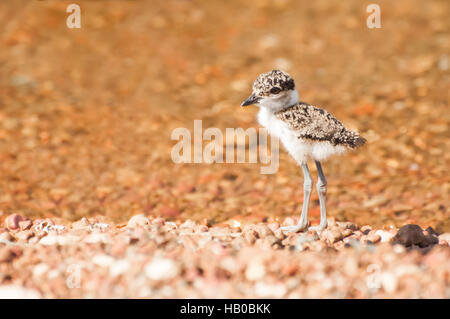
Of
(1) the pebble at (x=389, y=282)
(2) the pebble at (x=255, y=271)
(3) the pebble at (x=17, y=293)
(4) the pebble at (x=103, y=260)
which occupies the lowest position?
(3) the pebble at (x=17, y=293)

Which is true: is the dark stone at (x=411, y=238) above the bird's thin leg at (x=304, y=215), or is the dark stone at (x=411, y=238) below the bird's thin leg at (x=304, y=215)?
below

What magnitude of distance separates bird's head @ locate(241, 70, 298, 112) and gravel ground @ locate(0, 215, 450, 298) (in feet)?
2.83

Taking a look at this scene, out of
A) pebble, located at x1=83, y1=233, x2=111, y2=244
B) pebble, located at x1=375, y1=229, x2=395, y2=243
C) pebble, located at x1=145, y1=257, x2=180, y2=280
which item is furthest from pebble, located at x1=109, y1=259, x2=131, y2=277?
pebble, located at x1=375, y1=229, x2=395, y2=243

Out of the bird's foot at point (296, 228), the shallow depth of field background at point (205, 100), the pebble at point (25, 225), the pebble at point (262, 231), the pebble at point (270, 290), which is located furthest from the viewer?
the shallow depth of field background at point (205, 100)

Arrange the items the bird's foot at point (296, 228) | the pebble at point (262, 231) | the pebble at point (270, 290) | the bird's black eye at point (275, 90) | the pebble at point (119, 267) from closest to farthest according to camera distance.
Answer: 1. the pebble at point (270, 290)
2. the pebble at point (119, 267)
3. the pebble at point (262, 231)
4. the bird's black eye at point (275, 90)
5. the bird's foot at point (296, 228)

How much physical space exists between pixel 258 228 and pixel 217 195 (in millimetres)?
1738

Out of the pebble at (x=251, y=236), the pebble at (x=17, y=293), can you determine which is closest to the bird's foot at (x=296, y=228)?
the pebble at (x=251, y=236)

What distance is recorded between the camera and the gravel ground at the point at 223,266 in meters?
3.14

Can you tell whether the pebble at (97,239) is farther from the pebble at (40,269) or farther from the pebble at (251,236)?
the pebble at (251,236)

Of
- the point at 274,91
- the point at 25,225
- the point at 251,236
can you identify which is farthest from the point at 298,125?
the point at 25,225

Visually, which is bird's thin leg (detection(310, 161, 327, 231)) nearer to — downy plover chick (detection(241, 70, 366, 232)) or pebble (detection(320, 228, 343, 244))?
downy plover chick (detection(241, 70, 366, 232))

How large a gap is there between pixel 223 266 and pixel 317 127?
1.22m

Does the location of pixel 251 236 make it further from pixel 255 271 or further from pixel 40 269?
pixel 40 269
